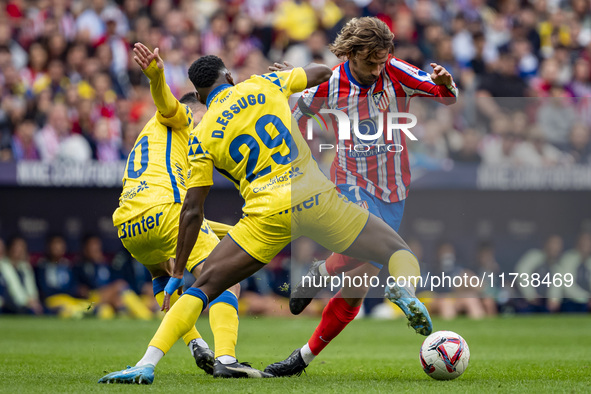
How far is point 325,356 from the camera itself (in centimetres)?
816

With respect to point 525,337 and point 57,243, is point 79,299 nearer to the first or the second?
point 57,243

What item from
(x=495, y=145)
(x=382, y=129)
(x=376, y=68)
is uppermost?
(x=376, y=68)

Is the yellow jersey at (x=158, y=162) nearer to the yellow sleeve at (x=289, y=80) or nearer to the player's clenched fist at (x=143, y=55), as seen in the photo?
the player's clenched fist at (x=143, y=55)

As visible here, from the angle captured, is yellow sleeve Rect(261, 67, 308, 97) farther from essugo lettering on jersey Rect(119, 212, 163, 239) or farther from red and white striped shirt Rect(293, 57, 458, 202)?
essugo lettering on jersey Rect(119, 212, 163, 239)

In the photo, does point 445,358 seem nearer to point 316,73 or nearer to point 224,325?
point 224,325

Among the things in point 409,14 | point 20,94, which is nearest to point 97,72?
point 20,94

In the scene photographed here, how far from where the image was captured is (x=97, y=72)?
14.1 m

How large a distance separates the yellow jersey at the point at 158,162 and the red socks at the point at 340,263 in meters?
1.28

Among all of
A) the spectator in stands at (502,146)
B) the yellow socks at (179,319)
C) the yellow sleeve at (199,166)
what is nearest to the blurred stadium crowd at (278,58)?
the spectator in stands at (502,146)

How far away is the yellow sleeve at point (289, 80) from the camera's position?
552cm

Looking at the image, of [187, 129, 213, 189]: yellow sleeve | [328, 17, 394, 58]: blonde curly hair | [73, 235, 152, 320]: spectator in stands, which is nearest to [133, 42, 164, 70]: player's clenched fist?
[187, 129, 213, 189]: yellow sleeve

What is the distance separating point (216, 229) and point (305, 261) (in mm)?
5434

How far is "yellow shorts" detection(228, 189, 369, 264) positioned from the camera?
5.30 m

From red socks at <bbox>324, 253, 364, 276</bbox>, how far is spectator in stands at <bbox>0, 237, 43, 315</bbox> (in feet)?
26.3
